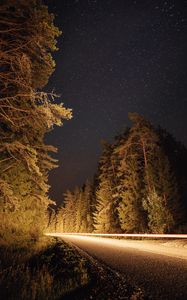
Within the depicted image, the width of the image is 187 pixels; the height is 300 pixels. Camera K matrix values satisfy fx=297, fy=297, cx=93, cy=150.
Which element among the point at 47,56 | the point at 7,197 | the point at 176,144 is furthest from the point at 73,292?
the point at 176,144

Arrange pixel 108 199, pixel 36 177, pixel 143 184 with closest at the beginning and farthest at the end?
pixel 36 177
pixel 143 184
pixel 108 199

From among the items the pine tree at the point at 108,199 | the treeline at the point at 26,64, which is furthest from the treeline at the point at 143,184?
the treeline at the point at 26,64

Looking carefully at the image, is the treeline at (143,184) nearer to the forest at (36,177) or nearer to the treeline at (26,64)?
the forest at (36,177)

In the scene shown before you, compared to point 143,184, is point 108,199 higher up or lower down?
lower down

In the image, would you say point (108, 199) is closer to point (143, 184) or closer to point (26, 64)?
point (143, 184)

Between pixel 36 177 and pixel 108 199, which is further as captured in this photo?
pixel 108 199

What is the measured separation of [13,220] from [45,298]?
14.7 m

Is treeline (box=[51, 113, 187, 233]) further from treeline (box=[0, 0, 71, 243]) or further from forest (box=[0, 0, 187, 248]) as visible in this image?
treeline (box=[0, 0, 71, 243])

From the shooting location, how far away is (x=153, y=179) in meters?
34.2

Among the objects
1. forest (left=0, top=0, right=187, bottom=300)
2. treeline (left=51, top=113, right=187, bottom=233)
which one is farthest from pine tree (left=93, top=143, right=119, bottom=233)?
forest (left=0, top=0, right=187, bottom=300)

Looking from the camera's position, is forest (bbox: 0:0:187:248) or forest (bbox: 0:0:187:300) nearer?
forest (bbox: 0:0:187:300)

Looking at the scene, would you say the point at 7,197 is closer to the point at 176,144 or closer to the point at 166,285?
the point at 166,285

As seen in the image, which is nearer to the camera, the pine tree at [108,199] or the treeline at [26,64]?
the treeline at [26,64]

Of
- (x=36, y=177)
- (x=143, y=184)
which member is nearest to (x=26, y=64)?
(x=36, y=177)
